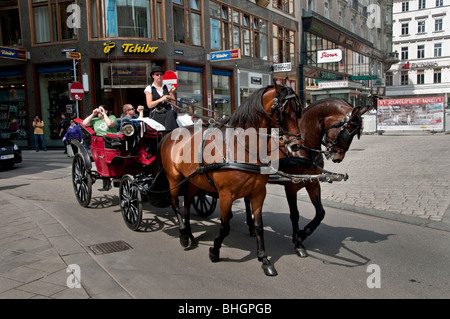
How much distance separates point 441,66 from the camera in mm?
63312

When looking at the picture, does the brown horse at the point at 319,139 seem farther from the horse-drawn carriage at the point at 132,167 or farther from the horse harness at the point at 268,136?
the horse-drawn carriage at the point at 132,167

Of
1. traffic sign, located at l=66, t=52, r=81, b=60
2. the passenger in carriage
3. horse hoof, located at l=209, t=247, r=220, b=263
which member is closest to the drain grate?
horse hoof, located at l=209, t=247, r=220, b=263

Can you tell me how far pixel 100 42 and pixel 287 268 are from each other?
54.5ft

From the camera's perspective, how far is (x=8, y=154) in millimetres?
13039

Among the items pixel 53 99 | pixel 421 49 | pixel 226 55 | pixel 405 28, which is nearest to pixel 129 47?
pixel 226 55

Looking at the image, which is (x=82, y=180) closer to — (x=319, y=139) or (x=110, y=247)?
(x=110, y=247)

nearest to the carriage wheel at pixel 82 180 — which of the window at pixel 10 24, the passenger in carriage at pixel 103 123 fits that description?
the passenger in carriage at pixel 103 123

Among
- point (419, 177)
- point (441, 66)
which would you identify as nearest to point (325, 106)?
point (419, 177)

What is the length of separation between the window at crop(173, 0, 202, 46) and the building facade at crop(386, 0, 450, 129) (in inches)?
2064

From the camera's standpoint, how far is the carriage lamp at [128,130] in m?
5.96

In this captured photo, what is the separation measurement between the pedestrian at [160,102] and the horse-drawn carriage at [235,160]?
23cm

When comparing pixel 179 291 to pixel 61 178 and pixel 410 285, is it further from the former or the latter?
pixel 61 178

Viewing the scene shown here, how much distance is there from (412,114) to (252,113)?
69.7 ft

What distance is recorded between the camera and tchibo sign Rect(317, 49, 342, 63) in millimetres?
28266
